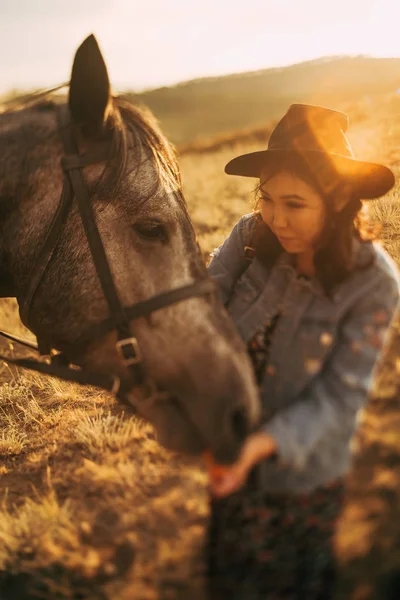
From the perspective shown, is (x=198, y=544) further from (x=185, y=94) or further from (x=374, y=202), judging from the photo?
(x=185, y=94)

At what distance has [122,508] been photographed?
2.52 m

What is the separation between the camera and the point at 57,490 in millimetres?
2967

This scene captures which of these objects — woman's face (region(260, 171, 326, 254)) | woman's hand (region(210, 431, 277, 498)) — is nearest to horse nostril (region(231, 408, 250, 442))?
woman's hand (region(210, 431, 277, 498))

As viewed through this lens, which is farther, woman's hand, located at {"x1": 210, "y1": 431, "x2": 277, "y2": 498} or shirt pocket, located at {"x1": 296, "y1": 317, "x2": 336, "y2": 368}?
shirt pocket, located at {"x1": 296, "y1": 317, "x2": 336, "y2": 368}

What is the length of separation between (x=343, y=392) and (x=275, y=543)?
756 millimetres

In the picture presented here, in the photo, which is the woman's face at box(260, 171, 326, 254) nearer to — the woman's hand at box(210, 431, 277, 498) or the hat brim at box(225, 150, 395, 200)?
the hat brim at box(225, 150, 395, 200)

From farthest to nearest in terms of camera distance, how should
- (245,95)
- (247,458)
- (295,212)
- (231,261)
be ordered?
(245,95) < (231,261) < (295,212) < (247,458)

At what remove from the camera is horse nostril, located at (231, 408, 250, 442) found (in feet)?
5.45

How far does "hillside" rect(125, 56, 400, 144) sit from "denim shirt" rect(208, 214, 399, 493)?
117 ft

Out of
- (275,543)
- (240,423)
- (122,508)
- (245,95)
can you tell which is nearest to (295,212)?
(240,423)

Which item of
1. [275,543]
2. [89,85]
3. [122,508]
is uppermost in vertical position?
[89,85]

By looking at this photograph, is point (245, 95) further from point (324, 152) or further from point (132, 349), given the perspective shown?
point (132, 349)

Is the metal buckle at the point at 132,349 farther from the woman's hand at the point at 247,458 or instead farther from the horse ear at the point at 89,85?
the horse ear at the point at 89,85

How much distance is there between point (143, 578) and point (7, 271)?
5.54 feet
